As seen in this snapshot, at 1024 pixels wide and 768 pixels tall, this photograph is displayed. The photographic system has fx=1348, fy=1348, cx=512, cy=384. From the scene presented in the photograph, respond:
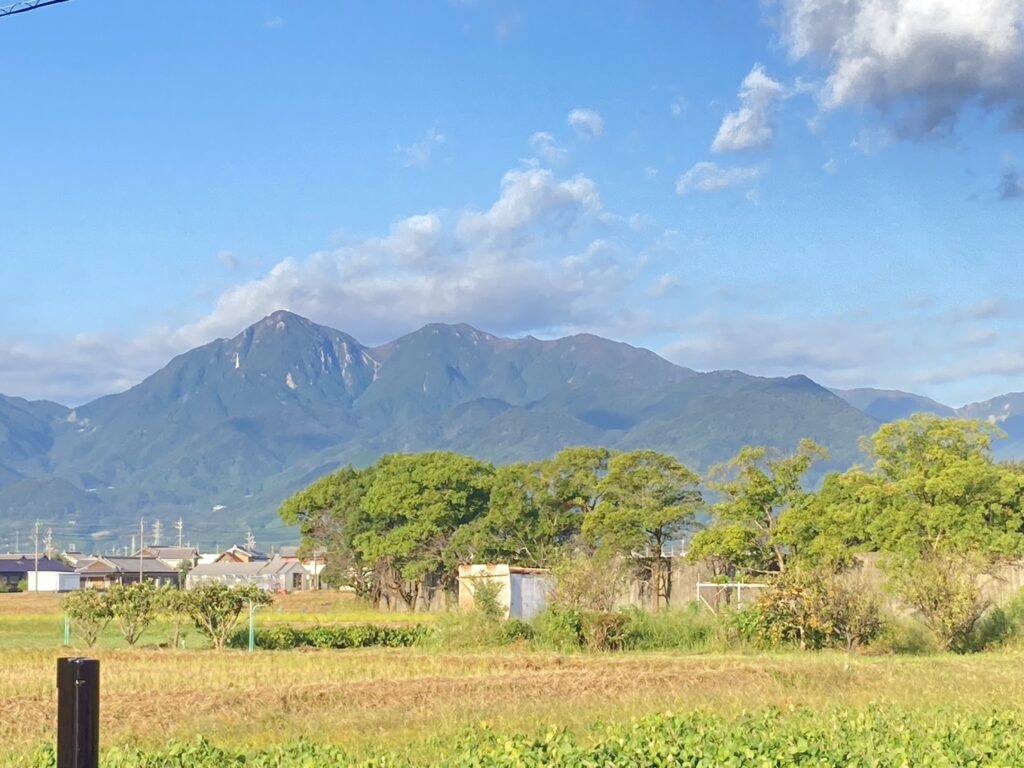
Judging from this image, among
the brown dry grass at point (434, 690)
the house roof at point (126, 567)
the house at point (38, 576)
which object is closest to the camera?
the brown dry grass at point (434, 690)

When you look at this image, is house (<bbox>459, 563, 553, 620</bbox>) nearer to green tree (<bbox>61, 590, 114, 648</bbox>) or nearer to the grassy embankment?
the grassy embankment

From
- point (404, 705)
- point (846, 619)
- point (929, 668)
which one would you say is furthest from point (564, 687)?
point (846, 619)

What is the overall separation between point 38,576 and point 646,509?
92.2 m

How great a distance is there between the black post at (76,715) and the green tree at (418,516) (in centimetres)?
4829

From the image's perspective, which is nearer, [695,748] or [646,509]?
[695,748]

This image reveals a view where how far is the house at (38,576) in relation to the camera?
125375 millimetres

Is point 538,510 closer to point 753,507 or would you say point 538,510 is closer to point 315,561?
point 753,507

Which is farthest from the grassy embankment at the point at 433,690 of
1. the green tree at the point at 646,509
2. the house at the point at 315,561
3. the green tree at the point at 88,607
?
the house at the point at 315,561

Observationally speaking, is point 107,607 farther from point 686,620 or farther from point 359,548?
point 359,548

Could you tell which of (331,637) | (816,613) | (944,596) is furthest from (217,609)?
(944,596)

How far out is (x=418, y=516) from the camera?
186ft

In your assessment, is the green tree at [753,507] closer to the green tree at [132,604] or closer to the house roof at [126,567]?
the green tree at [132,604]

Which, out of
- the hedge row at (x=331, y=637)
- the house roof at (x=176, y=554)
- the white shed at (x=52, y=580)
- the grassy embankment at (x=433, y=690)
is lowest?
the grassy embankment at (x=433, y=690)

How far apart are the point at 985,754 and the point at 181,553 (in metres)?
168
